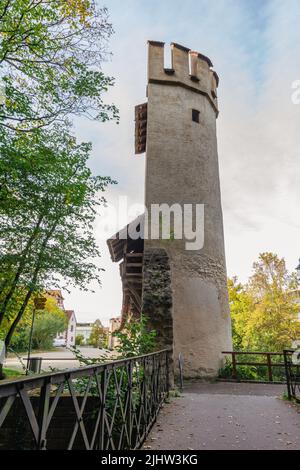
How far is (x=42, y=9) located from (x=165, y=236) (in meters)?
7.14

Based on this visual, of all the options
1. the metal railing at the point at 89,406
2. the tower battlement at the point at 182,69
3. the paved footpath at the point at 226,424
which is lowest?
the paved footpath at the point at 226,424

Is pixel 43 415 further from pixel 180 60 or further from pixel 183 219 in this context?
pixel 180 60

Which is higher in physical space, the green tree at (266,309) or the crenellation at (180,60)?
the crenellation at (180,60)

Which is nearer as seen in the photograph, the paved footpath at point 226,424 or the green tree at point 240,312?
the paved footpath at point 226,424

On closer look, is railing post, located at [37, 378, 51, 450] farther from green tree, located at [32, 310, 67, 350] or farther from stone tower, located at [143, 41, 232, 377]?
green tree, located at [32, 310, 67, 350]

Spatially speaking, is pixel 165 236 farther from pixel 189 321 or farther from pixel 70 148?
pixel 70 148

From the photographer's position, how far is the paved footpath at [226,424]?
11.9 feet

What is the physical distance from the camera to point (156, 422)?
4570 millimetres

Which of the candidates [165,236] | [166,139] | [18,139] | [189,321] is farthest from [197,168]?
[18,139]

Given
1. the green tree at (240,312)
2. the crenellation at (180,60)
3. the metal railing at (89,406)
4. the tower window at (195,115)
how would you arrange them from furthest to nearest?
the green tree at (240,312)
the crenellation at (180,60)
the tower window at (195,115)
the metal railing at (89,406)

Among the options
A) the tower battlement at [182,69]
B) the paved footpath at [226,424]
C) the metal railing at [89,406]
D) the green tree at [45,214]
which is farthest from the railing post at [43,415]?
the tower battlement at [182,69]

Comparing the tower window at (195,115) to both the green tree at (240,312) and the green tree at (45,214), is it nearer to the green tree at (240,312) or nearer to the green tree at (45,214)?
the green tree at (45,214)

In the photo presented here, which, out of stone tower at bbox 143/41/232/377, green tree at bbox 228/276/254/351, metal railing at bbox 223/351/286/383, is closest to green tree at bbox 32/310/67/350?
green tree at bbox 228/276/254/351

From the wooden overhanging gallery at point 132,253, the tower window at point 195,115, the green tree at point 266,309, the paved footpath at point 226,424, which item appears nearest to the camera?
the paved footpath at point 226,424
